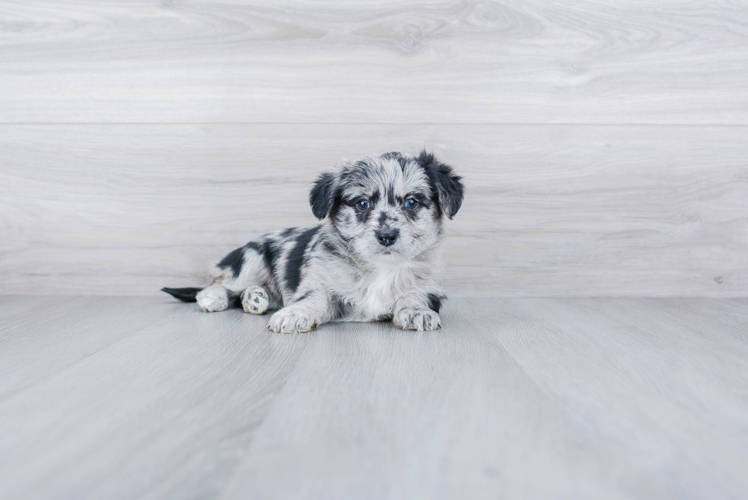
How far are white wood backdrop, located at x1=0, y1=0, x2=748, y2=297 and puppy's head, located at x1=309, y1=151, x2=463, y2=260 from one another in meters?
0.62

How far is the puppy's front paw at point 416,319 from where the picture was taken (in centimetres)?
199

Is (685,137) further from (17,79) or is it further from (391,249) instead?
(17,79)

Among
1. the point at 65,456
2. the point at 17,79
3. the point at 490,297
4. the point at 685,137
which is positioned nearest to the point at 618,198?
the point at 685,137

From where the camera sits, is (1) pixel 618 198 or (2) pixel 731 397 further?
(1) pixel 618 198

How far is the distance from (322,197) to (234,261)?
635 millimetres

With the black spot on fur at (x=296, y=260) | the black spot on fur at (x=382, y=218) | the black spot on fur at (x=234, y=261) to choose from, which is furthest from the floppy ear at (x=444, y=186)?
the black spot on fur at (x=234, y=261)

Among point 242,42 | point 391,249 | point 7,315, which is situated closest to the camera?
point 391,249

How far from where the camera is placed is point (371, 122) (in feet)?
9.03

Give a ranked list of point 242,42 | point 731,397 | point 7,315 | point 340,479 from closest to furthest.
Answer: point 340,479 < point 731,397 < point 7,315 < point 242,42

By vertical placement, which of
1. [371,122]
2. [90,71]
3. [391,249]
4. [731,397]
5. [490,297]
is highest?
[90,71]

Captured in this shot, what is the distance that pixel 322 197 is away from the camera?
7.04ft

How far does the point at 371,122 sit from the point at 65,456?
6.96 ft

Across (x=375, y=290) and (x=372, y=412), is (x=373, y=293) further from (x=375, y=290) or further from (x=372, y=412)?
(x=372, y=412)

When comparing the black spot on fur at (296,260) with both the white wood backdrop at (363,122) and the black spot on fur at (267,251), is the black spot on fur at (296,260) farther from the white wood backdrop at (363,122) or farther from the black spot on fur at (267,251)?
the white wood backdrop at (363,122)
